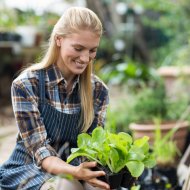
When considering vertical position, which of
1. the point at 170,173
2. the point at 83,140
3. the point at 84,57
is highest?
the point at 84,57

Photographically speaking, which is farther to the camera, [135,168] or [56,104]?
[56,104]

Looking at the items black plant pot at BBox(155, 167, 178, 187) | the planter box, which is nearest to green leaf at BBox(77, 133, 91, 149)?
black plant pot at BBox(155, 167, 178, 187)

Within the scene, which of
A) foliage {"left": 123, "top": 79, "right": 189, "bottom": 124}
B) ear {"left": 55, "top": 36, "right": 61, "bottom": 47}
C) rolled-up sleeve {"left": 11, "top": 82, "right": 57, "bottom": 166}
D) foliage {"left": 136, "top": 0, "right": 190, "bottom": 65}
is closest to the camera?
rolled-up sleeve {"left": 11, "top": 82, "right": 57, "bottom": 166}

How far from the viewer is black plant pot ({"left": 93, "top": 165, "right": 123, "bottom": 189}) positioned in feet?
5.30

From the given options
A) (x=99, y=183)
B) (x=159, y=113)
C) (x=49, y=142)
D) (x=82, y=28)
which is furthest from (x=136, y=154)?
(x=159, y=113)

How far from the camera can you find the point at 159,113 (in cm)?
391

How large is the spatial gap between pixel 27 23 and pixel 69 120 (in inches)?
220

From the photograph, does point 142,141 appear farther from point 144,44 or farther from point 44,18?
point 144,44

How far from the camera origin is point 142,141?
5.76 feet

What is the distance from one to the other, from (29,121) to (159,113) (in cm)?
223

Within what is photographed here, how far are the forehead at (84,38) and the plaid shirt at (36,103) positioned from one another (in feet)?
0.66

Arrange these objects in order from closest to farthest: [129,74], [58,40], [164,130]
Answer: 1. [58,40]
2. [164,130]
3. [129,74]

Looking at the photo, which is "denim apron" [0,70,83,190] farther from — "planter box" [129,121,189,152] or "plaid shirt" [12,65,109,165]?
"planter box" [129,121,189,152]

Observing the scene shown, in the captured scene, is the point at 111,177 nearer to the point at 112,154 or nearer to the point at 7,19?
the point at 112,154
